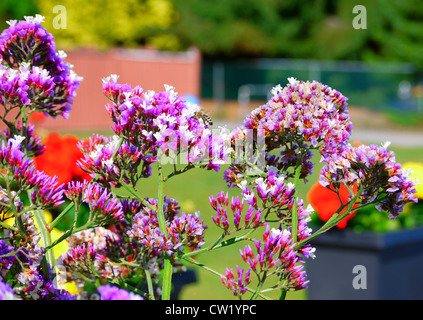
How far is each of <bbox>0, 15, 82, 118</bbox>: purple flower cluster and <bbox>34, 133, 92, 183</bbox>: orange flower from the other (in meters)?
2.20

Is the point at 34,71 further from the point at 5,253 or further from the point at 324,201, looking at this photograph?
the point at 324,201

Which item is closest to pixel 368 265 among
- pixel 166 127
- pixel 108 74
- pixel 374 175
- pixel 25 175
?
pixel 374 175

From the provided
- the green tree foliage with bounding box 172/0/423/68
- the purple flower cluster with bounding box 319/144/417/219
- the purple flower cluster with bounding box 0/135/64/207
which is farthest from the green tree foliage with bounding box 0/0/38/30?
the purple flower cluster with bounding box 319/144/417/219

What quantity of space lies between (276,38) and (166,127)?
3250cm

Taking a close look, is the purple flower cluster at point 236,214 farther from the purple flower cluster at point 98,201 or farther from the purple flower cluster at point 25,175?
the purple flower cluster at point 25,175

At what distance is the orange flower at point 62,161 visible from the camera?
416cm

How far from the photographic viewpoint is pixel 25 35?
6.17 ft

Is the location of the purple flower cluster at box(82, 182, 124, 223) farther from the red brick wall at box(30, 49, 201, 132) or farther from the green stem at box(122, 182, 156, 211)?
the red brick wall at box(30, 49, 201, 132)

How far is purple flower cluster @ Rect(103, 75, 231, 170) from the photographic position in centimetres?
161

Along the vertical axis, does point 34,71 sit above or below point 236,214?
above

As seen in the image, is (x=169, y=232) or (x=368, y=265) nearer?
(x=169, y=232)

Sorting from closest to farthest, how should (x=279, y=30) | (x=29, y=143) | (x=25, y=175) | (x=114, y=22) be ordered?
1. (x=25, y=175)
2. (x=29, y=143)
3. (x=114, y=22)
4. (x=279, y=30)

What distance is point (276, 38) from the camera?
33.2 m
